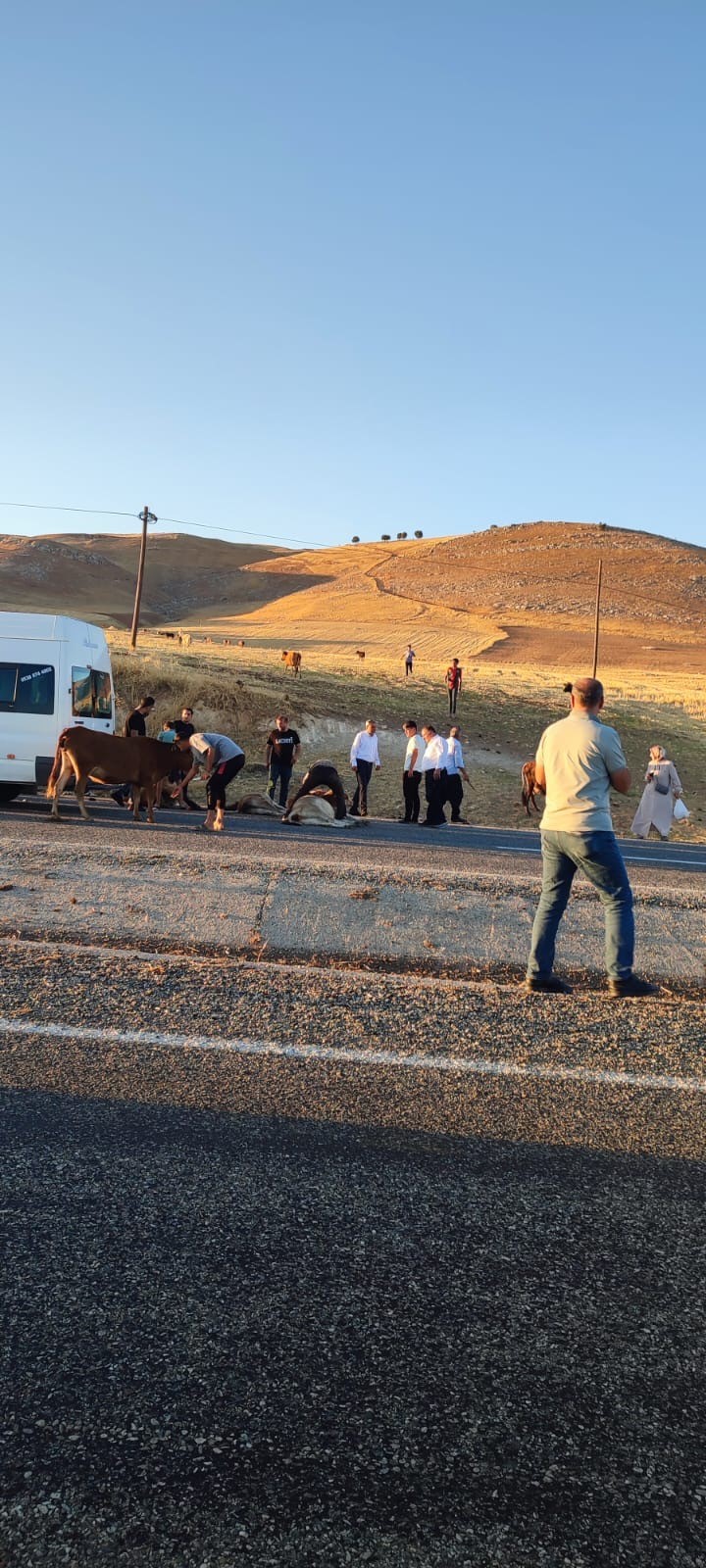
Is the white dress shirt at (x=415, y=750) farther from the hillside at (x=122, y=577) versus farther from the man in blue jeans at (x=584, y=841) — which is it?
the hillside at (x=122, y=577)

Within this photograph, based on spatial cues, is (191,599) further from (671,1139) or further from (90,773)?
(671,1139)

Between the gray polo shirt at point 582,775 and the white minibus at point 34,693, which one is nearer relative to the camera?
the gray polo shirt at point 582,775

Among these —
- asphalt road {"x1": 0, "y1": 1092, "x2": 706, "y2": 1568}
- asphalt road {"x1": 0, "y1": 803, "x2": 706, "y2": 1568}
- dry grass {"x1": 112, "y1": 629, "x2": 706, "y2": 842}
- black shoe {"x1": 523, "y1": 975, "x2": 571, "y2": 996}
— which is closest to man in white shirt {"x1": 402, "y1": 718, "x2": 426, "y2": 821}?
dry grass {"x1": 112, "y1": 629, "x2": 706, "y2": 842}

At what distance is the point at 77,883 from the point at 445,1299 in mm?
5856

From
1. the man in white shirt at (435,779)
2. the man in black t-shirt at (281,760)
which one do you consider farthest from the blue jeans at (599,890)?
the man in black t-shirt at (281,760)

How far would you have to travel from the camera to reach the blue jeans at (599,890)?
251 inches

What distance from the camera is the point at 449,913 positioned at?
7898 millimetres

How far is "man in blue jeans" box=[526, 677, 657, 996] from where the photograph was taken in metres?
6.39

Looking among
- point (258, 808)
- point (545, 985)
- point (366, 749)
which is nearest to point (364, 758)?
point (366, 749)

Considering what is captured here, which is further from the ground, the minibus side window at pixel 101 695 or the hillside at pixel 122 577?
the hillside at pixel 122 577

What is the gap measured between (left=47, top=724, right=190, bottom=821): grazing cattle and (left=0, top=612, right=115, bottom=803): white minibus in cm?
124

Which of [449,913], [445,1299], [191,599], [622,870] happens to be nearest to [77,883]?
[449,913]

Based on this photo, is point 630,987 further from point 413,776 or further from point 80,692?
point 80,692

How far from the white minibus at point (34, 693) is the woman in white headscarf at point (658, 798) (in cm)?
923
